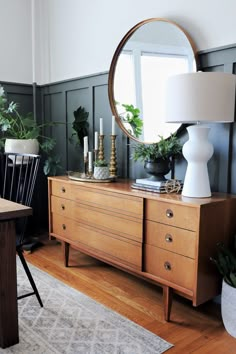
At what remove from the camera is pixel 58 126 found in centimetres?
353

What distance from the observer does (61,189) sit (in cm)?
269

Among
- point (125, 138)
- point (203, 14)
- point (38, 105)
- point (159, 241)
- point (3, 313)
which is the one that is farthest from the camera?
point (38, 105)

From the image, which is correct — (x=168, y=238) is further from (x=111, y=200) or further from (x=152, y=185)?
(x=111, y=200)

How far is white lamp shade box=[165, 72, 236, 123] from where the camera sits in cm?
177

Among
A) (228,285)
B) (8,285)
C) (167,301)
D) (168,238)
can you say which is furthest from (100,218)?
(228,285)

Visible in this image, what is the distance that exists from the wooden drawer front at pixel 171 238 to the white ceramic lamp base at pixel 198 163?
0.23 meters

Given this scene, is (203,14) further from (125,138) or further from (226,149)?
(125,138)

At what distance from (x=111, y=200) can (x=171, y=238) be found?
52 centimetres

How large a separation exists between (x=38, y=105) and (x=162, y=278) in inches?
99.1

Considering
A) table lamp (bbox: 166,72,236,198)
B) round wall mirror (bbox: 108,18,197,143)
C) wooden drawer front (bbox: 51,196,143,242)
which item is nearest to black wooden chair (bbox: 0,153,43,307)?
wooden drawer front (bbox: 51,196,143,242)

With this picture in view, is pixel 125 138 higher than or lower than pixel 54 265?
higher

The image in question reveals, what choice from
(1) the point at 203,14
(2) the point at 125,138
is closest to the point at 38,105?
(2) the point at 125,138

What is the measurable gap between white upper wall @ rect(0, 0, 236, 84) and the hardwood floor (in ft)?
5.46

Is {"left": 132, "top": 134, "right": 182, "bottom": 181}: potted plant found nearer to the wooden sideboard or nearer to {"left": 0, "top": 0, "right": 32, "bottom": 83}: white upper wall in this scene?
the wooden sideboard
